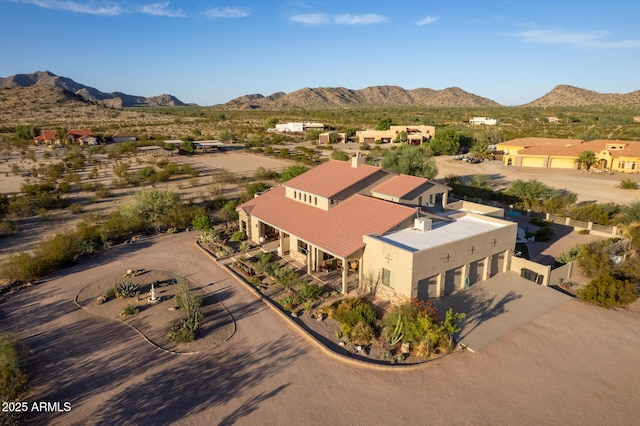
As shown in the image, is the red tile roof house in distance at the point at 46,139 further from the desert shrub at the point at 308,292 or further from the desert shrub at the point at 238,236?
the desert shrub at the point at 308,292

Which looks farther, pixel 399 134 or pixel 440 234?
pixel 399 134


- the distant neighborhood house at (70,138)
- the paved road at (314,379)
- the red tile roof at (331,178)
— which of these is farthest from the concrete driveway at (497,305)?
the distant neighborhood house at (70,138)

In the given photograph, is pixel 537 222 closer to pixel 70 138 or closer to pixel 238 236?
pixel 238 236

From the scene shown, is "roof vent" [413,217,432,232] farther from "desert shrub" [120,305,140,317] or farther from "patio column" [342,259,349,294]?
"desert shrub" [120,305,140,317]

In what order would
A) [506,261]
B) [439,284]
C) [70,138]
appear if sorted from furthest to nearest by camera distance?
[70,138]
[506,261]
[439,284]

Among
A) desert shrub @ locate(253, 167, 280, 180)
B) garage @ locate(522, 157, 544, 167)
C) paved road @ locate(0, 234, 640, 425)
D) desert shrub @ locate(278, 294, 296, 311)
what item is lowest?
paved road @ locate(0, 234, 640, 425)

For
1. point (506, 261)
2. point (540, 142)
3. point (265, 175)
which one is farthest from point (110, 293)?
point (540, 142)

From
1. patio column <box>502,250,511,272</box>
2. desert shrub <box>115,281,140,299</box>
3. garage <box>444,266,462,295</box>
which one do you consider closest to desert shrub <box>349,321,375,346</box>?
garage <box>444,266,462,295</box>

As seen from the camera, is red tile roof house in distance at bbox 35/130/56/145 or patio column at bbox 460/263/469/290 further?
red tile roof house in distance at bbox 35/130/56/145
